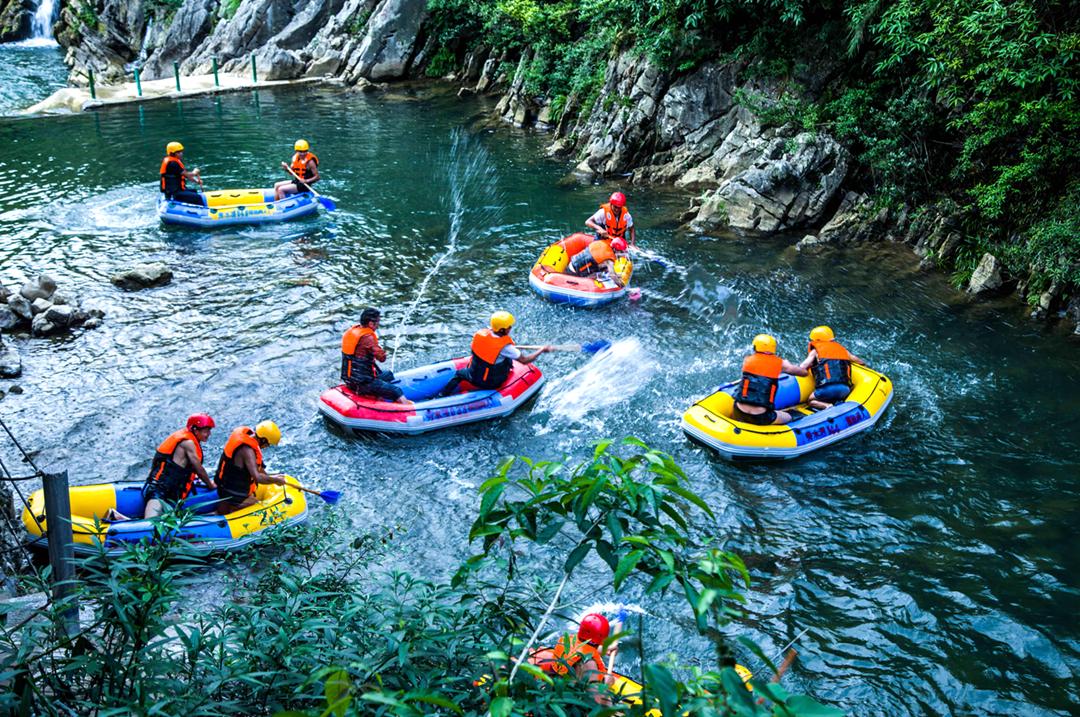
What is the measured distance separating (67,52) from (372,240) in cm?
2680

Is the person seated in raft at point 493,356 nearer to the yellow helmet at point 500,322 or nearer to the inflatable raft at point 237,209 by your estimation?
the yellow helmet at point 500,322

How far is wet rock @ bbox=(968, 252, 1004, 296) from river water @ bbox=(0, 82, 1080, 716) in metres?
0.41

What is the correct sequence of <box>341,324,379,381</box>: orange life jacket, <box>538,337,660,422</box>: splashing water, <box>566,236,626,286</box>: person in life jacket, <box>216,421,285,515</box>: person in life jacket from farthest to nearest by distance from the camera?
<box>566,236,626,286</box>: person in life jacket → <box>538,337,660,422</box>: splashing water → <box>341,324,379,381</box>: orange life jacket → <box>216,421,285,515</box>: person in life jacket

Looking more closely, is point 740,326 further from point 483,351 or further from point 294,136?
point 294,136

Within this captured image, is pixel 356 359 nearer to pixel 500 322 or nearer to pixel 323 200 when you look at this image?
pixel 500 322

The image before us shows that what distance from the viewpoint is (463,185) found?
2038 centimetres

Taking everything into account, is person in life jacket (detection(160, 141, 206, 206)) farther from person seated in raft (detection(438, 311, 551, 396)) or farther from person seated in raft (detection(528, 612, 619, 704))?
person seated in raft (detection(528, 612, 619, 704))

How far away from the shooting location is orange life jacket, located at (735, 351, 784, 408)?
10.4 metres

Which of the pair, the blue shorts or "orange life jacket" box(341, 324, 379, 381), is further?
the blue shorts

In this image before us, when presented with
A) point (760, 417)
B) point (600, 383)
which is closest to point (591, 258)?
point (600, 383)

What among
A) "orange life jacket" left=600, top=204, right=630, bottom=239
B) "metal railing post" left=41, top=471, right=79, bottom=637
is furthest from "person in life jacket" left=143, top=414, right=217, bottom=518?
"orange life jacket" left=600, top=204, right=630, bottom=239

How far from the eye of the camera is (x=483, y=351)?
11.4 metres

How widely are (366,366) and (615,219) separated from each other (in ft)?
21.8

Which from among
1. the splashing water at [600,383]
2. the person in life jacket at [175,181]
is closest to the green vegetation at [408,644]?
the splashing water at [600,383]
